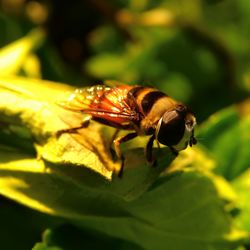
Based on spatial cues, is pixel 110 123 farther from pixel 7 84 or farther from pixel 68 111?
pixel 7 84

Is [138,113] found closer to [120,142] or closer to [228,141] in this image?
[120,142]

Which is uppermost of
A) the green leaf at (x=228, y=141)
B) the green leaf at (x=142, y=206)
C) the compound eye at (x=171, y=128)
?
the green leaf at (x=228, y=141)

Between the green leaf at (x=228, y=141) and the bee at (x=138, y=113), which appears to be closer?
the bee at (x=138, y=113)

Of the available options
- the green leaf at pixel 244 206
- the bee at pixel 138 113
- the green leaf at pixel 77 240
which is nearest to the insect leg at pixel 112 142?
the bee at pixel 138 113

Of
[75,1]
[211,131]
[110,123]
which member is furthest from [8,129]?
[75,1]

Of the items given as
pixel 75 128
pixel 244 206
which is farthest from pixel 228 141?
pixel 75 128

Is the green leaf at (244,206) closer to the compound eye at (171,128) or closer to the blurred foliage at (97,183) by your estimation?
the blurred foliage at (97,183)
